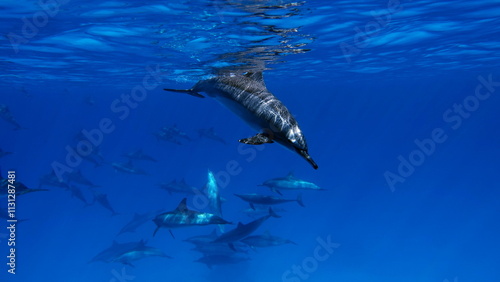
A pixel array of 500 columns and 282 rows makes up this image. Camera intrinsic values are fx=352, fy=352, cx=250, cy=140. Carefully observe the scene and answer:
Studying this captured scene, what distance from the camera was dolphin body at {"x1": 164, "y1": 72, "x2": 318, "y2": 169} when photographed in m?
3.52

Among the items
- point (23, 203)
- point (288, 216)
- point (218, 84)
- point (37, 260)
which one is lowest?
point (218, 84)

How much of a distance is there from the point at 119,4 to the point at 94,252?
23.5 m

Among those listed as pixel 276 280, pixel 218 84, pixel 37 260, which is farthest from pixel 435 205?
pixel 218 84

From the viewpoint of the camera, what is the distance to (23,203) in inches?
1809

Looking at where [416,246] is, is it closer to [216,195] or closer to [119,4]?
[216,195]

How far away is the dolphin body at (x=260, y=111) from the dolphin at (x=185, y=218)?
458 centimetres

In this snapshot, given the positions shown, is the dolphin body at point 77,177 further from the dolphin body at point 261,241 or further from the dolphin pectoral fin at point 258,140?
the dolphin pectoral fin at point 258,140
